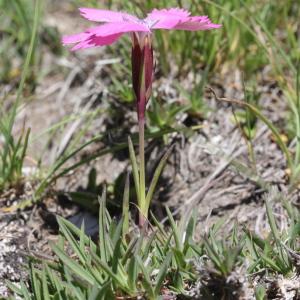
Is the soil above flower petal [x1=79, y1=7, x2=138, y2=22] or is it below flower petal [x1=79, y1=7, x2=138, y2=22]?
below

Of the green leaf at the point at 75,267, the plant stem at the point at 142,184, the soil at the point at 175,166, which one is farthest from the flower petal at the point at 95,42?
the soil at the point at 175,166

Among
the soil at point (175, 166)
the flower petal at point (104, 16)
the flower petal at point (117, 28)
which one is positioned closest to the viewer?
the flower petal at point (117, 28)

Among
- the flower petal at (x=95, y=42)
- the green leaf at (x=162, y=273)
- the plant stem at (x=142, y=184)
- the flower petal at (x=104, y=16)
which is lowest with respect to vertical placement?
the green leaf at (x=162, y=273)

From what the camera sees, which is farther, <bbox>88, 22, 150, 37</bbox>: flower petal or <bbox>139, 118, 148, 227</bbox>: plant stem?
<bbox>139, 118, 148, 227</bbox>: plant stem

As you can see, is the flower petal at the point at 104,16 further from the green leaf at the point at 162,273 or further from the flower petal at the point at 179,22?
the green leaf at the point at 162,273

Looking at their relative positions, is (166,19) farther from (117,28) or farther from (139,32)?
(117,28)

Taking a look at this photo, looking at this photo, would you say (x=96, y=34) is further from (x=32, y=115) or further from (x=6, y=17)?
(x=6, y=17)

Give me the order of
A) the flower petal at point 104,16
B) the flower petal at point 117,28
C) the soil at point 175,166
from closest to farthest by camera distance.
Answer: the flower petal at point 117,28, the flower petal at point 104,16, the soil at point 175,166

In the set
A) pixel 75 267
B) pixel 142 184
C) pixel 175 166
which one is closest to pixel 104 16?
pixel 142 184

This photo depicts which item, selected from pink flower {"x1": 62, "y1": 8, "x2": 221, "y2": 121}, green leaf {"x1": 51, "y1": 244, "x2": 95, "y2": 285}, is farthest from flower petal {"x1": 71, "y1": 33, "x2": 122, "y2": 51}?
green leaf {"x1": 51, "y1": 244, "x2": 95, "y2": 285}

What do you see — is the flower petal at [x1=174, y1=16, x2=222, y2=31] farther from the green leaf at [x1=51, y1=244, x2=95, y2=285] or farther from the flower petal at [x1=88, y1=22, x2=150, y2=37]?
the green leaf at [x1=51, y1=244, x2=95, y2=285]
